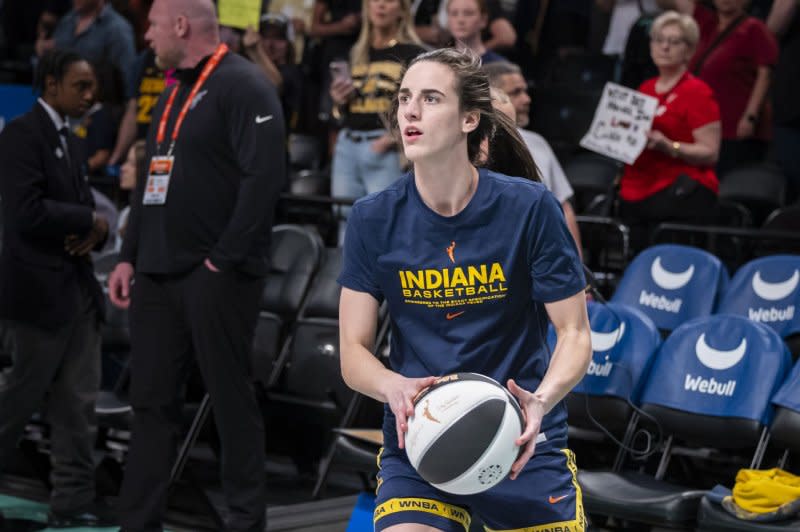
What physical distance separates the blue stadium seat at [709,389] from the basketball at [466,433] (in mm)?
1983

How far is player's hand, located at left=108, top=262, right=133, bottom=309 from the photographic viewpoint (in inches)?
211

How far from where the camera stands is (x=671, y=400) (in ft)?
16.7

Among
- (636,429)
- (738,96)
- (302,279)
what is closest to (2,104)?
(302,279)

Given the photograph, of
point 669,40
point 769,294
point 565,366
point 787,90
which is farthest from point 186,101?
point 787,90

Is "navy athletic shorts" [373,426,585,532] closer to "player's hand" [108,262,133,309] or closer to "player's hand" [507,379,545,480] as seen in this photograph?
"player's hand" [507,379,545,480]

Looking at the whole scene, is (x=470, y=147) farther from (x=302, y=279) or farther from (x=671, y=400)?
(x=302, y=279)

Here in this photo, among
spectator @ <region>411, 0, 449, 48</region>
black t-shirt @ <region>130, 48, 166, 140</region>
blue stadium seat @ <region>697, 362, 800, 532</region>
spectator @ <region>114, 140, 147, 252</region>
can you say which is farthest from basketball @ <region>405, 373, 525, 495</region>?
black t-shirt @ <region>130, 48, 166, 140</region>

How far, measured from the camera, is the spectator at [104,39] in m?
9.34

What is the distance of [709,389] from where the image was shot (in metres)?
5.01

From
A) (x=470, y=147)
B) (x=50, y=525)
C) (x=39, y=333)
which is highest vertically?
(x=470, y=147)

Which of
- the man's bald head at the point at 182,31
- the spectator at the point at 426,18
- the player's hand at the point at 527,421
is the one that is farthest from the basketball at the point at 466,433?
the spectator at the point at 426,18

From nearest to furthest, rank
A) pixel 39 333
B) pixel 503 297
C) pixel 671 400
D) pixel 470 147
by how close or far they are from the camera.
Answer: pixel 503 297
pixel 470 147
pixel 671 400
pixel 39 333

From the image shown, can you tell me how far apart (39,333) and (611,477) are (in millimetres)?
2646

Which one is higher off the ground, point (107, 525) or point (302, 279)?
point (302, 279)
